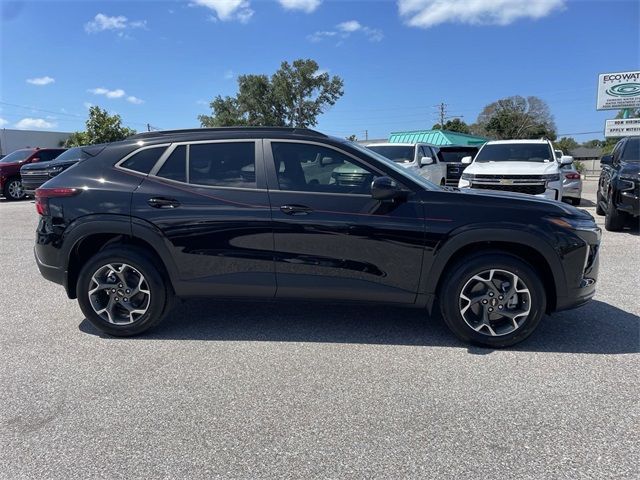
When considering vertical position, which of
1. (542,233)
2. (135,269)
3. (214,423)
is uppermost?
(542,233)

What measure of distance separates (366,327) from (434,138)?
123 feet

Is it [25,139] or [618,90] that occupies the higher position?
[618,90]

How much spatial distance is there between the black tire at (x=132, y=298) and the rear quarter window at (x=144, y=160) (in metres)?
0.70

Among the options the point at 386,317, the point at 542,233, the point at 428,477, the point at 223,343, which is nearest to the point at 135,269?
→ the point at 223,343

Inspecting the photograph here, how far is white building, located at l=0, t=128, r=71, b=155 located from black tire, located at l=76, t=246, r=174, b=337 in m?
61.3

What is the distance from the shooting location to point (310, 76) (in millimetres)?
53812

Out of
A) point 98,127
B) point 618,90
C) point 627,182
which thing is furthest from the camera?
point 98,127

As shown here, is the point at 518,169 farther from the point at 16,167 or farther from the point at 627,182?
the point at 16,167

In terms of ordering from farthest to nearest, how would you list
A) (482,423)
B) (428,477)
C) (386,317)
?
(386,317)
(482,423)
(428,477)

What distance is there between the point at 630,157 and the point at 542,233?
739 cm

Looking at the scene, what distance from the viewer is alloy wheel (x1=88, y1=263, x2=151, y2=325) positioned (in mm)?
4262

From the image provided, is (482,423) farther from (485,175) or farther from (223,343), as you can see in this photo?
(485,175)

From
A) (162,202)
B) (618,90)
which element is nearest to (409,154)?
(162,202)

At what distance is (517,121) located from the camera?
65.0 metres
